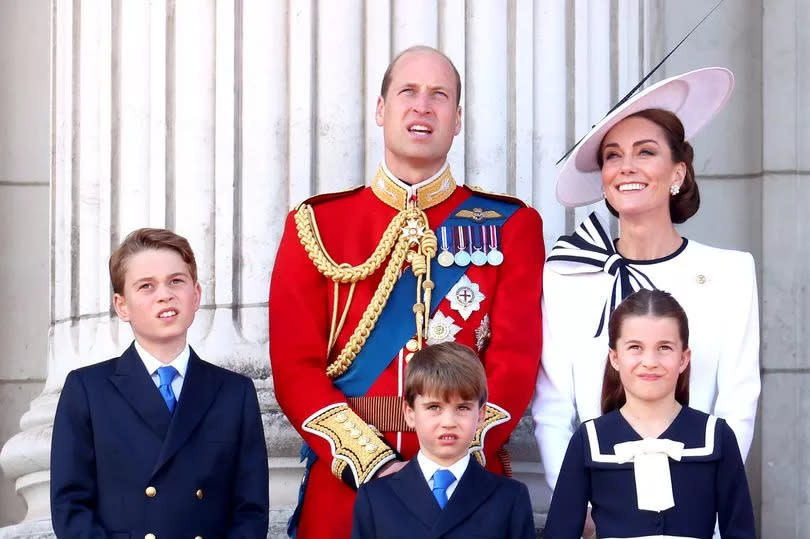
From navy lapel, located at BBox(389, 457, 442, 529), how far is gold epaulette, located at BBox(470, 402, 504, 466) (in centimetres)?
23

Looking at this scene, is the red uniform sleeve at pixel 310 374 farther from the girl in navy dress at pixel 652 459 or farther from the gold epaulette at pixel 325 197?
the girl in navy dress at pixel 652 459

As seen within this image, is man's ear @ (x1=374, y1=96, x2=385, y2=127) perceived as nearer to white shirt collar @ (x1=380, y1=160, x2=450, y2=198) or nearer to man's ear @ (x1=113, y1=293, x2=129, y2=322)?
white shirt collar @ (x1=380, y1=160, x2=450, y2=198)

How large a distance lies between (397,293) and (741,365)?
38.7 inches

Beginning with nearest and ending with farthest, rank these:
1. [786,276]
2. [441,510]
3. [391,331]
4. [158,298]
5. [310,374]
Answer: [441,510]
[158,298]
[310,374]
[391,331]
[786,276]

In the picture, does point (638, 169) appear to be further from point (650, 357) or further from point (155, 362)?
point (155, 362)

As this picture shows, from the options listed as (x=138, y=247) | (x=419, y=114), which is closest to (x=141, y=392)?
(x=138, y=247)

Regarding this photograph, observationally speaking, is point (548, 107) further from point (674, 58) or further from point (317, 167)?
point (674, 58)

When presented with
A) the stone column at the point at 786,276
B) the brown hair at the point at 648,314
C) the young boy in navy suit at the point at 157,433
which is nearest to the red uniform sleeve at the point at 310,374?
the young boy in navy suit at the point at 157,433

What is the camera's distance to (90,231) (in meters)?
5.61

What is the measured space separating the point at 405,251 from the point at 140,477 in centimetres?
102

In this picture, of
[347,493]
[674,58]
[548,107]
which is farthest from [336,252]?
[674,58]

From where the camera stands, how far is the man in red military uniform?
4531 mm

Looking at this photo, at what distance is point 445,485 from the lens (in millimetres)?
4137

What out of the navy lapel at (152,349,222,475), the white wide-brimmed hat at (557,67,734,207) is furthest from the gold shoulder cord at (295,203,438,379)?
the white wide-brimmed hat at (557,67,734,207)
